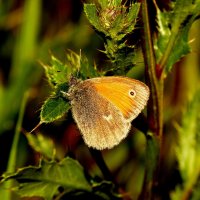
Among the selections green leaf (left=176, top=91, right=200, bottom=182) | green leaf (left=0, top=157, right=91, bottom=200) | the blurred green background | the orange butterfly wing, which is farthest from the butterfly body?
the blurred green background

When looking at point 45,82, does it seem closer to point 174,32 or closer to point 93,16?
point 174,32

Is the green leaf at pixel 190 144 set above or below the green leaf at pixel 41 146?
below

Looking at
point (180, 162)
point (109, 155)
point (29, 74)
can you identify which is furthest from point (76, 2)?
point (180, 162)

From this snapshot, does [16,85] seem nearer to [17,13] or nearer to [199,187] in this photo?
[17,13]

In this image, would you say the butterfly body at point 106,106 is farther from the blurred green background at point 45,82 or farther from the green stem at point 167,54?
the blurred green background at point 45,82

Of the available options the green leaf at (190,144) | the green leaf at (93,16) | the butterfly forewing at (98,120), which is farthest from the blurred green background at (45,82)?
the green leaf at (93,16)

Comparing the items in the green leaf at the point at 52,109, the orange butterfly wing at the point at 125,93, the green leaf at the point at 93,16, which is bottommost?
the orange butterfly wing at the point at 125,93

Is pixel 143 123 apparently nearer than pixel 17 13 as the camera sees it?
Yes

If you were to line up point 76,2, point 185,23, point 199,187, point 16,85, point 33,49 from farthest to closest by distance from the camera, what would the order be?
1. point 76,2
2. point 33,49
3. point 16,85
4. point 199,187
5. point 185,23
